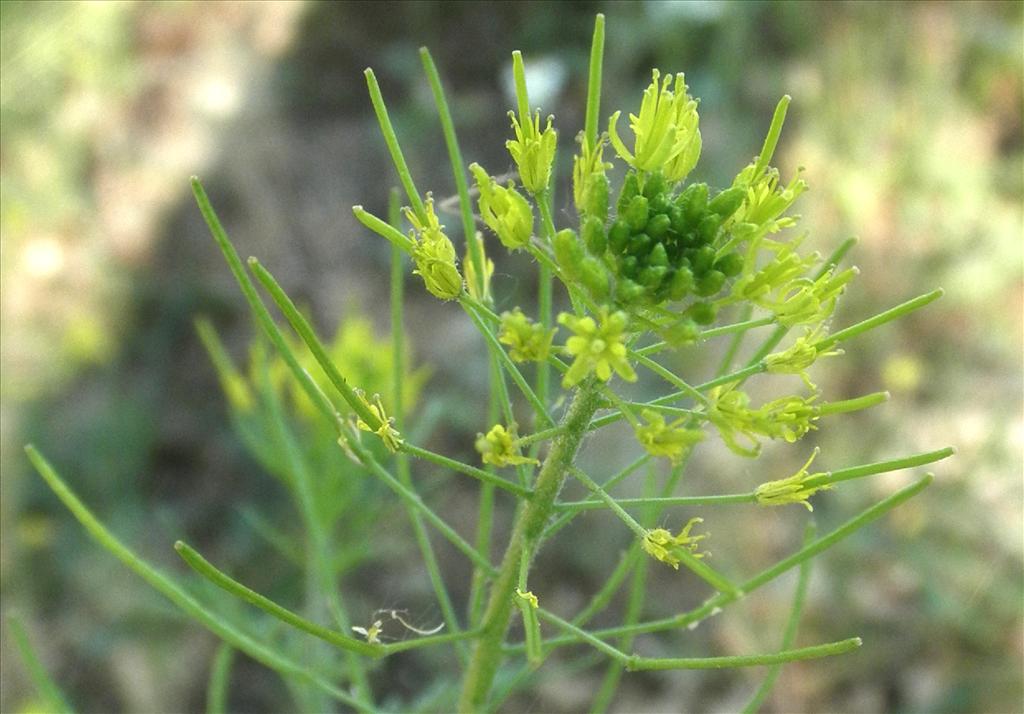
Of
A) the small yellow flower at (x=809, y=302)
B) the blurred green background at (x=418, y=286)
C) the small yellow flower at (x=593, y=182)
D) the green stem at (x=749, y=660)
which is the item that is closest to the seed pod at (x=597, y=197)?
the small yellow flower at (x=593, y=182)

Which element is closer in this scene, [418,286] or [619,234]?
[619,234]

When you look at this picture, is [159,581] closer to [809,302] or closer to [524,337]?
[524,337]

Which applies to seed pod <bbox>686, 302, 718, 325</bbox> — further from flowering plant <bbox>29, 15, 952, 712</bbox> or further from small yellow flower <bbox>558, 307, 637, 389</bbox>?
small yellow flower <bbox>558, 307, 637, 389</bbox>

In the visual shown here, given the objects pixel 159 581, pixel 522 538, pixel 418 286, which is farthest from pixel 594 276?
pixel 418 286

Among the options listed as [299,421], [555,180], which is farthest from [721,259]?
[555,180]

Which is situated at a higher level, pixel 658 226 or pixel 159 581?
Result: pixel 658 226

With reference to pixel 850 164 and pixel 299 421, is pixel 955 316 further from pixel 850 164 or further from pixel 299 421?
pixel 299 421

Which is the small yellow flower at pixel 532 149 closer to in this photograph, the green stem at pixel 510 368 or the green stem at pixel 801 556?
the green stem at pixel 510 368
